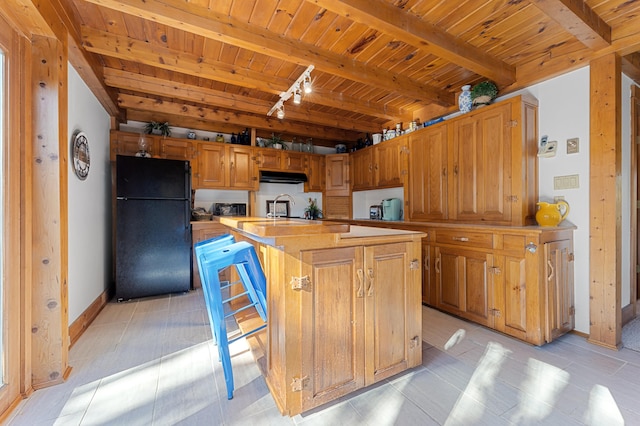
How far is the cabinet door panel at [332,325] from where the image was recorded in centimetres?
143

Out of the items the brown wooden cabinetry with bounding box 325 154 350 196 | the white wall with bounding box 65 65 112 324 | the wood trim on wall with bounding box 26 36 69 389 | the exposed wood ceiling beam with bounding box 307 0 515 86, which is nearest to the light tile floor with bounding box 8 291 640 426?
the wood trim on wall with bounding box 26 36 69 389

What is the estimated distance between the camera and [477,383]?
66.1 inches

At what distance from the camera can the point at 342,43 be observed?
7.68ft

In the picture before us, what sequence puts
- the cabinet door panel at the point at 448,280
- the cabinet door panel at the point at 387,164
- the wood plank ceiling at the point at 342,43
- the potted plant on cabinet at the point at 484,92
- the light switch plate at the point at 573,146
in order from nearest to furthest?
the wood plank ceiling at the point at 342,43, the light switch plate at the point at 573,146, the cabinet door panel at the point at 448,280, the potted plant on cabinet at the point at 484,92, the cabinet door panel at the point at 387,164

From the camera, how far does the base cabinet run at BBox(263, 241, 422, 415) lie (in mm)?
1399

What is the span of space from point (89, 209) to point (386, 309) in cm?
299

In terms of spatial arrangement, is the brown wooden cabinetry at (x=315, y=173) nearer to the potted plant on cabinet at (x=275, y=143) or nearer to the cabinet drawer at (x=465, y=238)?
the potted plant on cabinet at (x=275, y=143)

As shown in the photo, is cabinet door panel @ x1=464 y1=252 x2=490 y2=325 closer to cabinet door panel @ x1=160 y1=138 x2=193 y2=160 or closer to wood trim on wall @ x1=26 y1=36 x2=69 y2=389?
wood trim on wall @ x1=26 y1=36 x2=69 y2=389

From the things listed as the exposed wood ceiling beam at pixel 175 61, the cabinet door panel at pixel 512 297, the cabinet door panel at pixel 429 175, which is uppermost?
the exposed wood ceiling beam at pixel 175 61

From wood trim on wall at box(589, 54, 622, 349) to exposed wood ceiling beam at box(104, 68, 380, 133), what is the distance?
2.82 m

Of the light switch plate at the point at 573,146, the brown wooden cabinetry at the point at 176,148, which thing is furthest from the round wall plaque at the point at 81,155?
the light switch plate at the point at 573,146

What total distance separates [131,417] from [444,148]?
11.5 ft

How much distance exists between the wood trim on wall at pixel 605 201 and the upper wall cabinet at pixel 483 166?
0.42m

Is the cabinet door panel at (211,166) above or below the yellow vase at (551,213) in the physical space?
above
